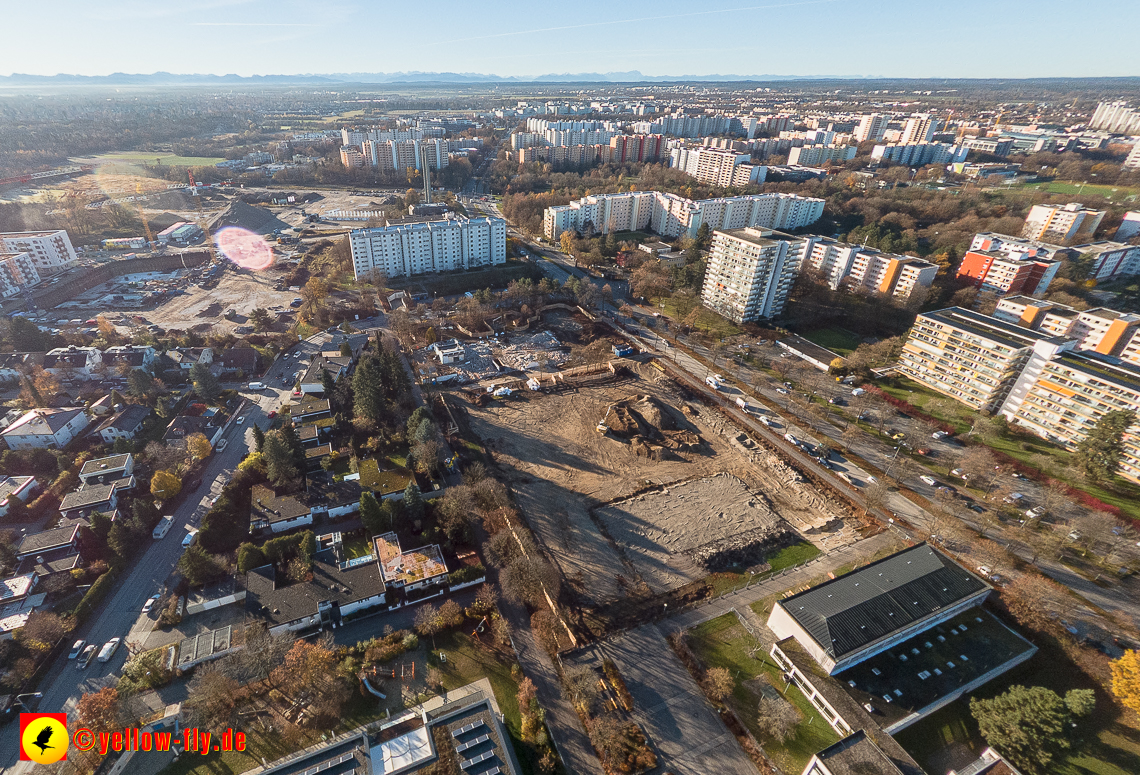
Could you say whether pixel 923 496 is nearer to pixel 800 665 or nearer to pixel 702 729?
pixel 800 665

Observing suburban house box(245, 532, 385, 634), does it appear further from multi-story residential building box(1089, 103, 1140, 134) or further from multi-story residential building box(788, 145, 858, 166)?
multi-story residential building box(1089, 103, 1140, 134)

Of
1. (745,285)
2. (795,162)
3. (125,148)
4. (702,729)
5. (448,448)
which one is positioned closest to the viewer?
(702,729)

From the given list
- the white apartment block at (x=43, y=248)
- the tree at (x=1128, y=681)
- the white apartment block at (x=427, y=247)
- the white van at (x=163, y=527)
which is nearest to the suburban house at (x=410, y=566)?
the white van at (x=163, y=527)

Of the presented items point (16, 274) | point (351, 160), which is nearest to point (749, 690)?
point (16, 274)

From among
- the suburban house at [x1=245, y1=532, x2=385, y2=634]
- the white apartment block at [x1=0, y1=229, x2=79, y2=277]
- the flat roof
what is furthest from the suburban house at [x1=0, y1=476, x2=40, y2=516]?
the white apartment block at [x1=0, y1=229, x2=79, y2=277]

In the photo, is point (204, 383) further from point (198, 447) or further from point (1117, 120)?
point (1117, 120)

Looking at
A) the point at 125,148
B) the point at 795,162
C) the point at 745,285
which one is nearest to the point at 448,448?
the point at 745,285
